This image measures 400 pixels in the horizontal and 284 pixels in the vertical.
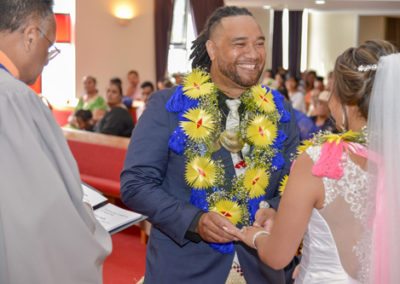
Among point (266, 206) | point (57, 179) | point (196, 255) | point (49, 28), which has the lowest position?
point (196, 255)

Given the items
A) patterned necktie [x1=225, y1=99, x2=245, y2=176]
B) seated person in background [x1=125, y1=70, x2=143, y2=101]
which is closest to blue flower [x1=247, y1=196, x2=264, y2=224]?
patterned necktie [x1=225, y1=99, x2=245, y2=176]

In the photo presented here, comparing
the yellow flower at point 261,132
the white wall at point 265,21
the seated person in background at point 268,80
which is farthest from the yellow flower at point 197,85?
the white wall at point 265,21

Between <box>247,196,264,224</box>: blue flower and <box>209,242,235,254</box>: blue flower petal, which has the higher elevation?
<box>247,196,264,224</box>: blue flower

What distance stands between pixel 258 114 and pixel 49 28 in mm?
1145

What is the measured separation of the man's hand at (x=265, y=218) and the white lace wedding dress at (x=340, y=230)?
1.03ft

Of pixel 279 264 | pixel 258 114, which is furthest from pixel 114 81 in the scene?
pixel 279 264

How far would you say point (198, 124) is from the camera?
2.58 metres

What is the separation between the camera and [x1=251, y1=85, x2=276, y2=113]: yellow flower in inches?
107

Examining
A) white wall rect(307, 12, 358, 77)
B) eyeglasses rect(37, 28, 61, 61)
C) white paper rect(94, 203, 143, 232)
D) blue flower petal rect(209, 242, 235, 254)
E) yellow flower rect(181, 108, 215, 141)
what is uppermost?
white wall rect(307, 12, 358, 77)

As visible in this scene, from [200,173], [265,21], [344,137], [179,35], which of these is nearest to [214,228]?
[200,173]

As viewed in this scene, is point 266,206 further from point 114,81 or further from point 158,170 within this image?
point 114,81

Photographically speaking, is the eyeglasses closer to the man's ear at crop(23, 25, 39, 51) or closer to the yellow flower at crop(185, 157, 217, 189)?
the man's ear at crop(23, 25, 39, 51)

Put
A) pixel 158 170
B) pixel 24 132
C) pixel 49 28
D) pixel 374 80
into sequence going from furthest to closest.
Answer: pixel 158 170
pixel 374 80
pixel 49 28
pixel 24 132

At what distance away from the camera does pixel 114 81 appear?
10.3 metres
